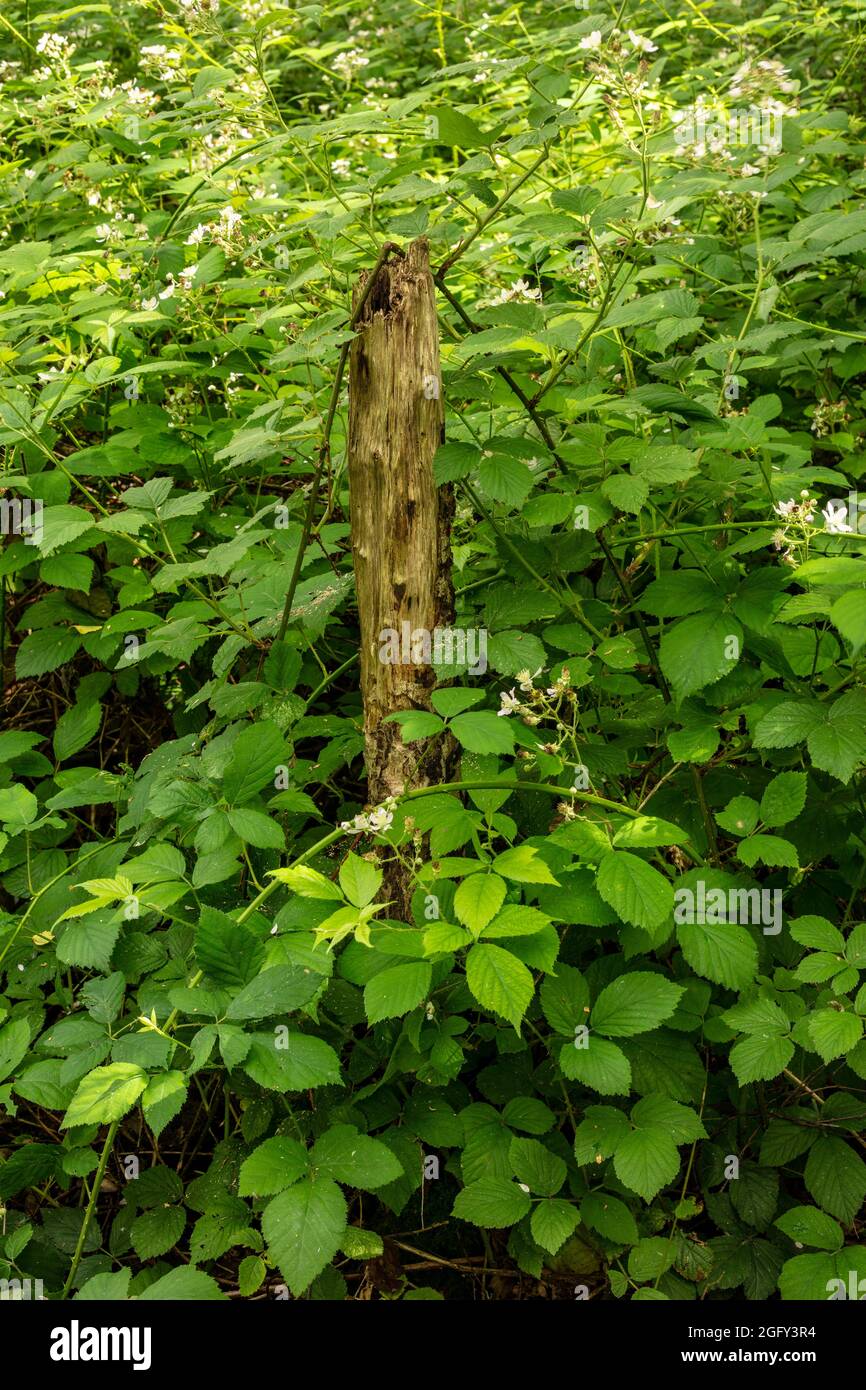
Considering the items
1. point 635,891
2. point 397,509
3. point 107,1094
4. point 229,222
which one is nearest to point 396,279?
point 397,509

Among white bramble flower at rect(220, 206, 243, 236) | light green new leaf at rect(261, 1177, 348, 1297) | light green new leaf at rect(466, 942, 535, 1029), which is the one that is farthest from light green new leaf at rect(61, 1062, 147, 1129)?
white bramble flower at rect(220, 206, 243, 236)

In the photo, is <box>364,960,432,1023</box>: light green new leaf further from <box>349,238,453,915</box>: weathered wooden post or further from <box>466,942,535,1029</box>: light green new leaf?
<box>349,238,453,915</box>: weathered wooden post

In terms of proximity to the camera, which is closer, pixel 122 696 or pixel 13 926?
pixel 13 926

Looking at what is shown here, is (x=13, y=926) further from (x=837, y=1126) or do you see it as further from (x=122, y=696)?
(x=837, y=1126)

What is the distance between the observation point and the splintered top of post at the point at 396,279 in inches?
80.6

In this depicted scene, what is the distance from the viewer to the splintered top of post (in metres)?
2.05

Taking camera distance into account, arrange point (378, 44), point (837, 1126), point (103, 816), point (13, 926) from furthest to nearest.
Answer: point (378, 44) < point (103, 816) < point (13, 926) < point (837, 1126)

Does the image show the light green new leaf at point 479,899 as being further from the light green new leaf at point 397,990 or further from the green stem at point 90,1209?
the green stem at point 90,1209

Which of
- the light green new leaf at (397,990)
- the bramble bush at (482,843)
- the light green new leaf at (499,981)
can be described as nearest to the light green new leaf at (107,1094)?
the bramble bush at (482,843)

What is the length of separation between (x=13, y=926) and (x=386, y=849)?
860 millimetres

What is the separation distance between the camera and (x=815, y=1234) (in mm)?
1866

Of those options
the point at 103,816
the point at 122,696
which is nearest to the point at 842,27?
the point at 122,696

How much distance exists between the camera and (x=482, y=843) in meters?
2.13

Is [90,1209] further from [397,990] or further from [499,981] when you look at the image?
[499,981]
